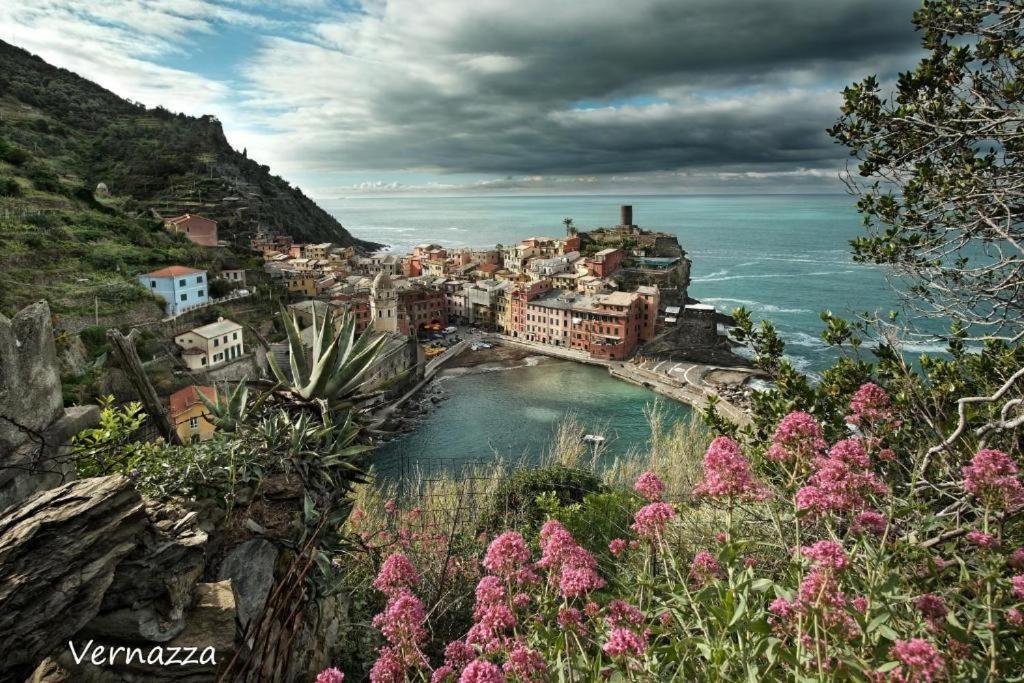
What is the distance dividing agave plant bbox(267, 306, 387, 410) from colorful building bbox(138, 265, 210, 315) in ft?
88.3

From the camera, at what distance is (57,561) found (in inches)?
72.7

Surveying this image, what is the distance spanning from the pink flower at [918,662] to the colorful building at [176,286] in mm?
30785

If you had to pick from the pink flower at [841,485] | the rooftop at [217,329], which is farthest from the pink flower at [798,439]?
the rooftop at [217,329]

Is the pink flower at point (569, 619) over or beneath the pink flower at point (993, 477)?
beneath

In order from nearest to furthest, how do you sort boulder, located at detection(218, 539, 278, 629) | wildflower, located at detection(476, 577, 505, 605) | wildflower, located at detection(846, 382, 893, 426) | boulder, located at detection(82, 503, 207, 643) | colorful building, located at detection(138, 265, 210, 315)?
wildflower, located at detection(476, 577, 505, 605) < boulder, located at detection(82, 503, 207, 643) < wildflower, located at detection(846, 382, 893, 426) < boulder, located at detection(218, 539, 278, 629) < colorful building, located at detection(138, 265, 210, 315)

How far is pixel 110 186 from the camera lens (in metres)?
48.3

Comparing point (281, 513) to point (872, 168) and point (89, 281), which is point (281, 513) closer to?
point (872, 168)

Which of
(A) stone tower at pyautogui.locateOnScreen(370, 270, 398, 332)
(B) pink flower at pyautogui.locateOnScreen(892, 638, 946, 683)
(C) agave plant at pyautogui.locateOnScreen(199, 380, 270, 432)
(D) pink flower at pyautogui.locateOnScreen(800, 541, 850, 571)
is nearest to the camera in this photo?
(B) pink flower at pyautogui.locateOnScreen(892, 638, 946, 683)

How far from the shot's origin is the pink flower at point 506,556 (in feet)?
6.60

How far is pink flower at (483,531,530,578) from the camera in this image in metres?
2.01

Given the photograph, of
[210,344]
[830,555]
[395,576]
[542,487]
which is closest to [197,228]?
[210,344]

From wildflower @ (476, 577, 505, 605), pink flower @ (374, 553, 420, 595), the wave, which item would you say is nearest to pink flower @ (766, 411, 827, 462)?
wildflower @ (476, 577, 505, 605)

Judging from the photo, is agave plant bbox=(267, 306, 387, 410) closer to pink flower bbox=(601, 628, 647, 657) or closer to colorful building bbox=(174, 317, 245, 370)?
pink flower bbox=(601, 628, 647, 657)

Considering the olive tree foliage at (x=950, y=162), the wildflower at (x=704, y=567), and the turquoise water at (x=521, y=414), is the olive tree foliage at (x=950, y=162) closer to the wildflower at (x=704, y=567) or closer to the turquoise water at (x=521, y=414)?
the wildflower at (x=704, y=567)
